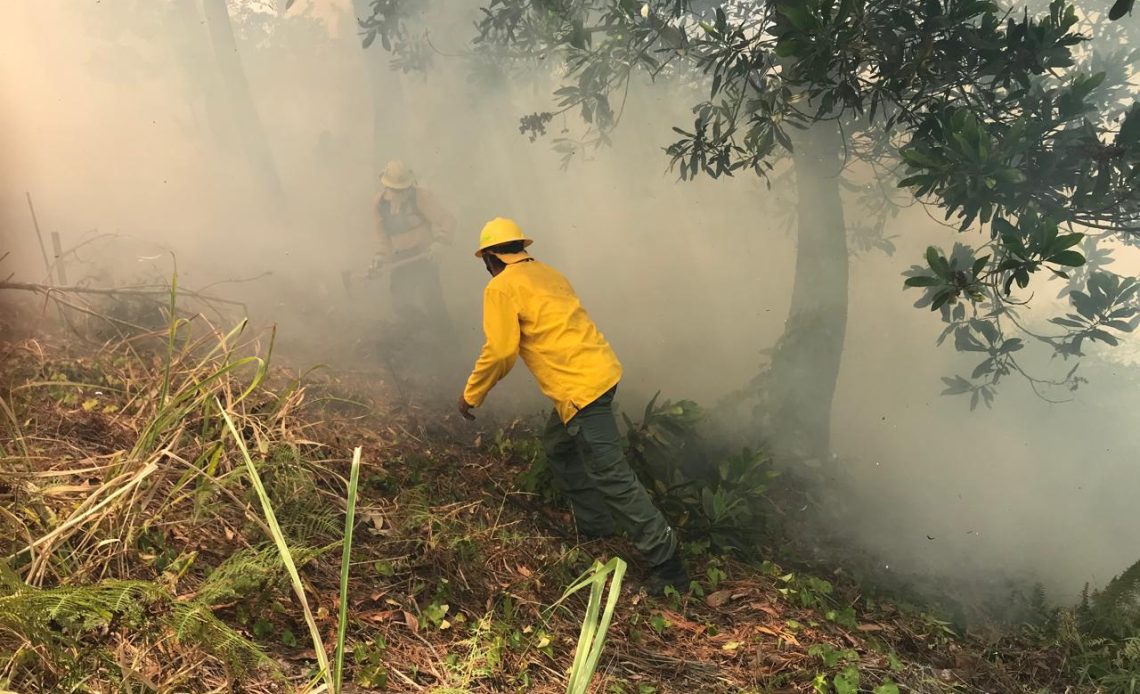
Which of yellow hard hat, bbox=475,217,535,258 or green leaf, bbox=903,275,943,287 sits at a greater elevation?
yellow hard hat, bbox=475,217,535,258

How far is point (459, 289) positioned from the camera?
5066 millimetres

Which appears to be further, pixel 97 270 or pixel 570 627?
pixel 97 270

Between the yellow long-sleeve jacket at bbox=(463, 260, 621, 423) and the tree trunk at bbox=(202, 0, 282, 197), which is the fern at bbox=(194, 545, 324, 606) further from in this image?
the tree trunk at bbox=(202, 0, 282, 197)

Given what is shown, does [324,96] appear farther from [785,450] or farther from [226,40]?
[785,450]

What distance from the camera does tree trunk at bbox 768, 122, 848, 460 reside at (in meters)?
4.43

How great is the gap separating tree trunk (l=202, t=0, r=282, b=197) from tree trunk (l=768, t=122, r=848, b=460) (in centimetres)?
349

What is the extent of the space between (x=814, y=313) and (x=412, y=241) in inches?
107

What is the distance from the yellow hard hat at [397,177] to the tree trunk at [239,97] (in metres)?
0.78

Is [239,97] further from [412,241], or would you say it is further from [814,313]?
[814,313]

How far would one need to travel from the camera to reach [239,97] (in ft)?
15.9

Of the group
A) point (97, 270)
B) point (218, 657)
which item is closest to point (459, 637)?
point (218, 657)

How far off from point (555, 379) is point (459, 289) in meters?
1.83

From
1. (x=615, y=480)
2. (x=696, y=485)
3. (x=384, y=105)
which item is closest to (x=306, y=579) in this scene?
(x=615, y=480)

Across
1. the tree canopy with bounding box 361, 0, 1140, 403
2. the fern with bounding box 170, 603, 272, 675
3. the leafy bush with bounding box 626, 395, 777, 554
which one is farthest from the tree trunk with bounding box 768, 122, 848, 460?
the fern with bounding box 170, 603, 272, 675
